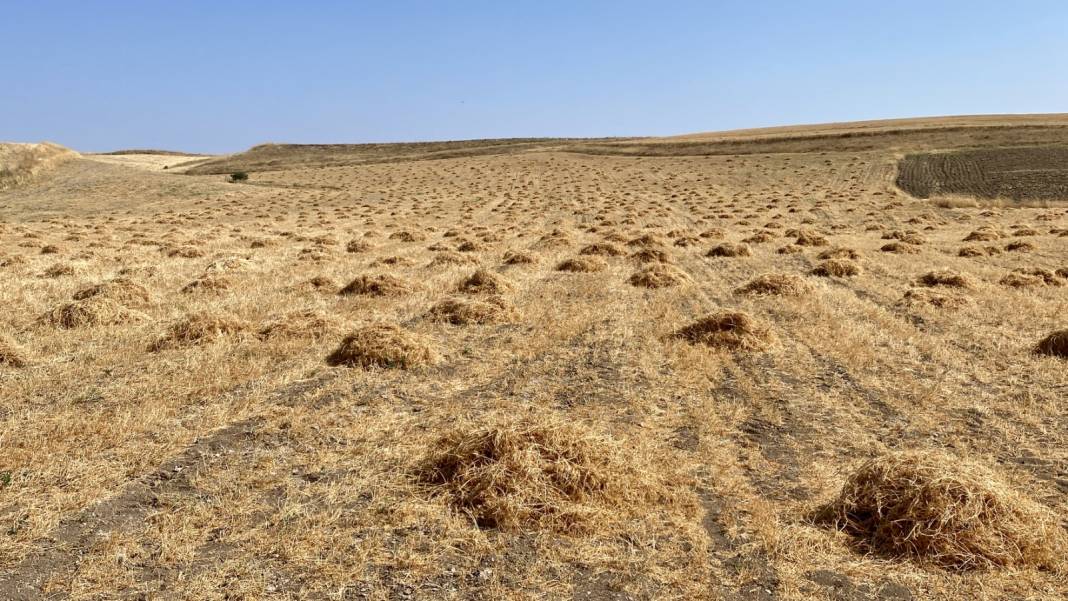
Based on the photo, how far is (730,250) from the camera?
21141 mm

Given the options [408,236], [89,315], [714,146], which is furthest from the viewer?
[714,146]

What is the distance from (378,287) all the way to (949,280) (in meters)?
13.7

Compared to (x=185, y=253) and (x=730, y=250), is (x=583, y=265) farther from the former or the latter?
(x=185, y=253)

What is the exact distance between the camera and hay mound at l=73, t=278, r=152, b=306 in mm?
12828

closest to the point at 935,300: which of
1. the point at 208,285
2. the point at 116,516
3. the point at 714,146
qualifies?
the point at 116,516

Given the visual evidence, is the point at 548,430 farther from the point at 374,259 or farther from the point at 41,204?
the point at 41,204

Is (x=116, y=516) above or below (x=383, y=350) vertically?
below

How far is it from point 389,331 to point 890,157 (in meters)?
65.3

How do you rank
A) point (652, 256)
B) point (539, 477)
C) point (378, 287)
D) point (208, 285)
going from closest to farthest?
1. point (539, 477)
2. point (378, 287)
3. point (208, 285)
4. point (652, 256)

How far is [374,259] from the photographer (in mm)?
20891

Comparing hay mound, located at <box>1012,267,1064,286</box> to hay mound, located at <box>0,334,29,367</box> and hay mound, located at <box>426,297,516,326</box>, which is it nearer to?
hay mound, located at <box>426,297,516,326</box>

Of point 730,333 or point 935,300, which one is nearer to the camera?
point 730,333

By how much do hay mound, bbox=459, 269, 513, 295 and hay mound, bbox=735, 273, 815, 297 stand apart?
5.60m

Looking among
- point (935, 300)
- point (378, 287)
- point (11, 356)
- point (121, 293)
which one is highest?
point (121, 293)
